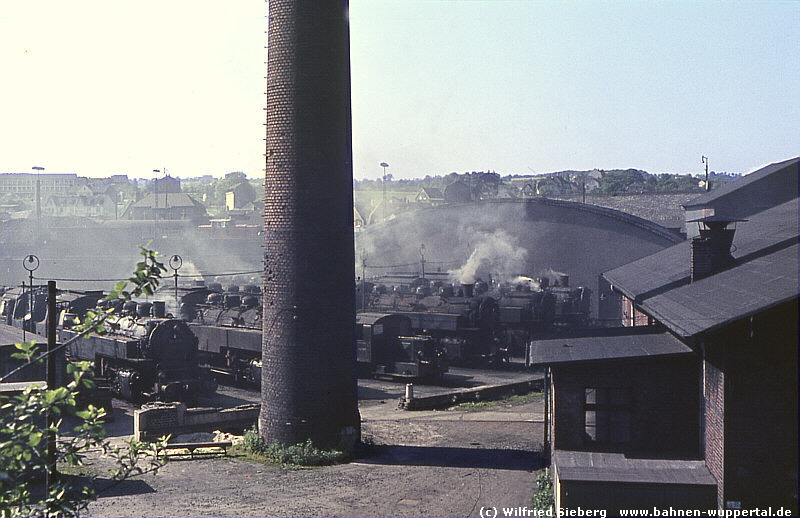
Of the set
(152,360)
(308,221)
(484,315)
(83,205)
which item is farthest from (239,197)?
(308,221)

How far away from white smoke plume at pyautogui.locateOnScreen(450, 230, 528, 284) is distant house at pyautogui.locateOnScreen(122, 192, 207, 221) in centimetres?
5216

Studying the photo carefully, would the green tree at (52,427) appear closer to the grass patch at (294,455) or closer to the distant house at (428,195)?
the grass patch at (294,455)

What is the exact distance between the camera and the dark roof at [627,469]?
520 inches

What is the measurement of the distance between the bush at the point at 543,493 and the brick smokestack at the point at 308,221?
16.7 ft

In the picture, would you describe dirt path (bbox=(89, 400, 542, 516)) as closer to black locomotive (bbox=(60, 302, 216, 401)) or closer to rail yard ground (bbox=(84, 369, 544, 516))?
rail yard ground (bbox=(84, 369, 544, 516))

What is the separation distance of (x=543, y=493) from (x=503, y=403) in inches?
475

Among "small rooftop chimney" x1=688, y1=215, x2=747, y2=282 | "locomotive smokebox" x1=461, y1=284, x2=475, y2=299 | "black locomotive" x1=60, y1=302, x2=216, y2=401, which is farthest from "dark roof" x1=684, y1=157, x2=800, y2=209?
"black locomotive" x1=60, y1=302, x2=216, y2=401

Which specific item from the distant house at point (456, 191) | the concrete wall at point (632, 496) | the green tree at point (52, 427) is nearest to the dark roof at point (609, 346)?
the concrete wall at point (632, 496)

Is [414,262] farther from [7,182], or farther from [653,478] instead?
[7,182]

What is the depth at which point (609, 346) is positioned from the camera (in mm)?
16781

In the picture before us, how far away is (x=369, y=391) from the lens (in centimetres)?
3072

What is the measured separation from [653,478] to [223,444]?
11.5 metres

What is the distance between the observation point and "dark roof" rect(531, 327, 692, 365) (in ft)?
51.6

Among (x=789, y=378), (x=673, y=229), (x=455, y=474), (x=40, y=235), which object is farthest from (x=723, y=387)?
(x=40, y=235)
